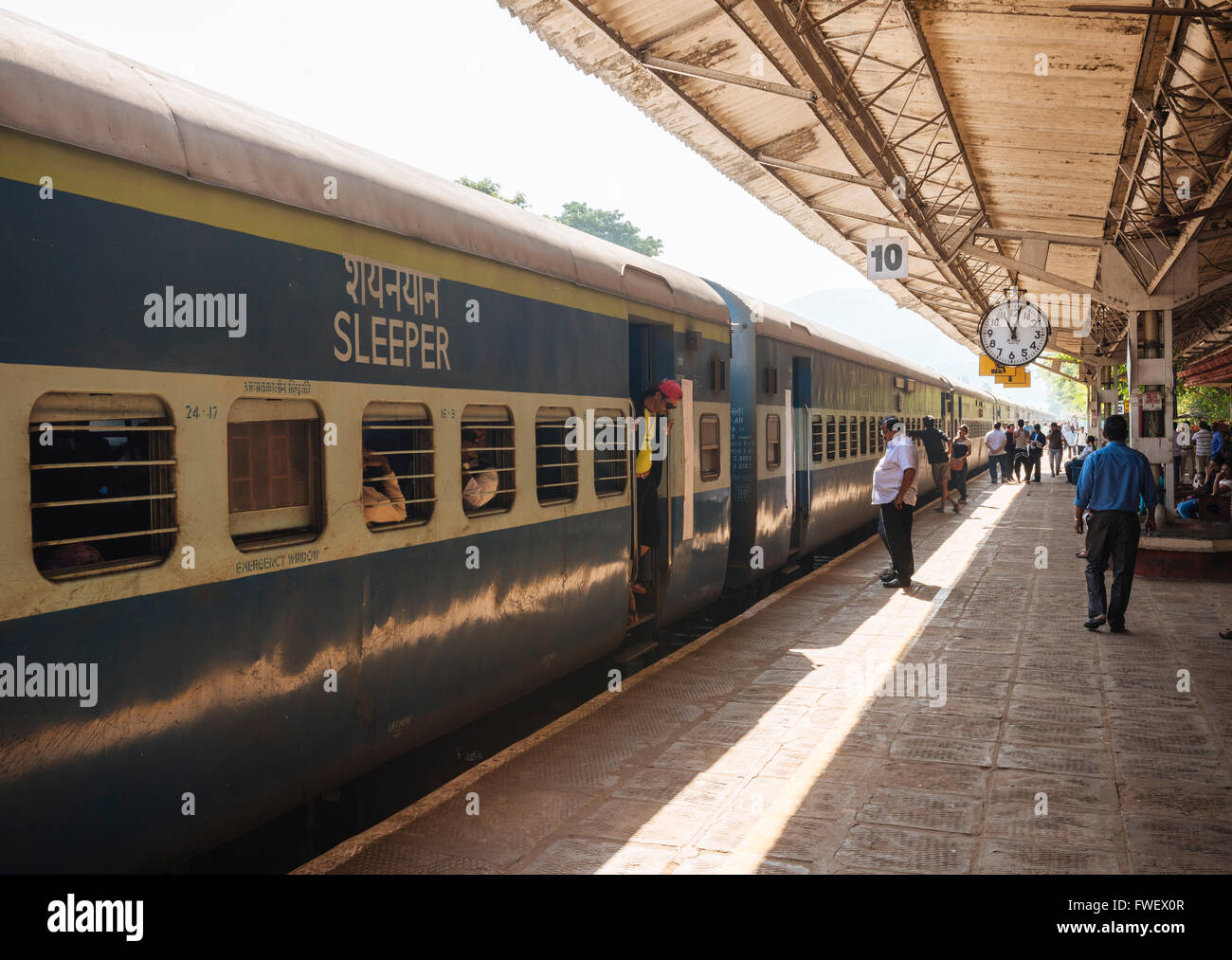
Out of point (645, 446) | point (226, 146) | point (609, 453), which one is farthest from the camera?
point (645, 446)

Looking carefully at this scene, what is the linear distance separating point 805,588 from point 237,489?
334 inches

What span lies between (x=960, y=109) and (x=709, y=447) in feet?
15.7

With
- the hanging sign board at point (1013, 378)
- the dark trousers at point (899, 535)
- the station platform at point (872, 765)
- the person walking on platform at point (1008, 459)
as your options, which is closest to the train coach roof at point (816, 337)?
→ the dark trousers at point (899, 535)

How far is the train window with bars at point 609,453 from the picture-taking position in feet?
22.6

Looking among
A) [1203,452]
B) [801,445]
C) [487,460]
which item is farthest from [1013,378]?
[487,460]

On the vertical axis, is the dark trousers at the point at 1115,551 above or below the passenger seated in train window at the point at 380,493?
below

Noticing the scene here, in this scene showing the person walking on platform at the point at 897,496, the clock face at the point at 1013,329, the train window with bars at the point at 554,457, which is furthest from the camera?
the clock face at the point at 1013,329

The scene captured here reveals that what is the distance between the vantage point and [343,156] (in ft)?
14.8

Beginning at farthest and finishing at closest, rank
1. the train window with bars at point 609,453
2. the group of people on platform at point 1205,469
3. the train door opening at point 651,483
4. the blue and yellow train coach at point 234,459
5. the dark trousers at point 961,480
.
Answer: the dark trousers at point 961,480
the group of people on platform at point 1205,469
the train door opening at point 651,483
the train window with bars at point 609,453
the blue and yellow train coach at point 234,459

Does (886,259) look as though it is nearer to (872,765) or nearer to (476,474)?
(872,765)

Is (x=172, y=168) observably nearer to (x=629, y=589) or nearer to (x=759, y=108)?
(x=629, y=589)

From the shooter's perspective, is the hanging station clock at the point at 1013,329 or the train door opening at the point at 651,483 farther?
the hanging station clock at the point at 1013,329

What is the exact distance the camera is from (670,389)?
25.0 ft

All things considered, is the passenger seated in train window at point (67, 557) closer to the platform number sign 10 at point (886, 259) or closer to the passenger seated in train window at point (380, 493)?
the passenger seated in train window at point (380, 493)
